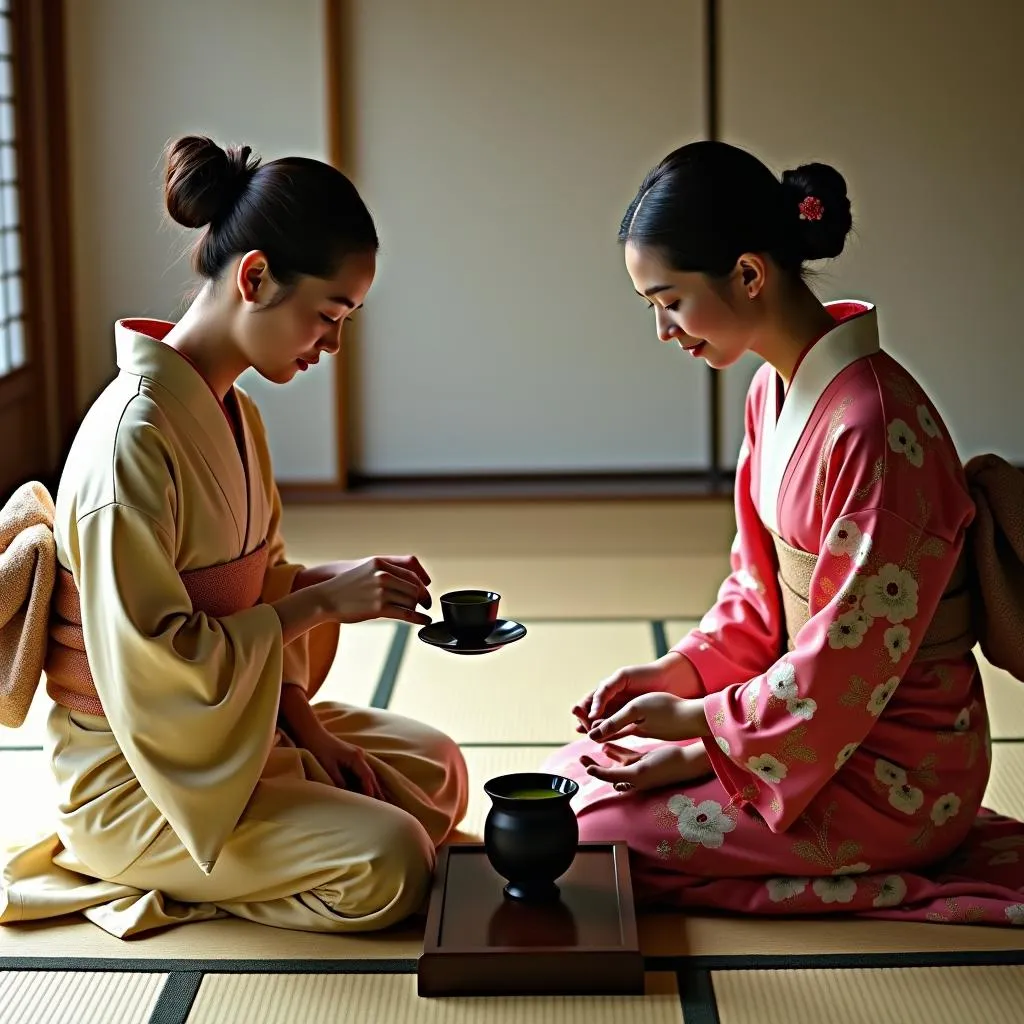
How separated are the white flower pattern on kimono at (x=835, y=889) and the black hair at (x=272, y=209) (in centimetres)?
122

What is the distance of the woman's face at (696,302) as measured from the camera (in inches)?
92.2

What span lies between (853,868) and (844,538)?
20.9 inches

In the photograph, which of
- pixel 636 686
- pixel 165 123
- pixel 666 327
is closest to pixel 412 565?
pixel 636 686

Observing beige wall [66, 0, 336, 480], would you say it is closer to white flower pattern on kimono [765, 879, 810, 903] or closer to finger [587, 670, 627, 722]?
finger [587, 670, 627, 722]

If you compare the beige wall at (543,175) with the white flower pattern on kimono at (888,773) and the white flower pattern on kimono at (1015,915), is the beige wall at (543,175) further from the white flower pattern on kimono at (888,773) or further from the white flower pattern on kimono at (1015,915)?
the white flower pattern on kimono at (1015,915)

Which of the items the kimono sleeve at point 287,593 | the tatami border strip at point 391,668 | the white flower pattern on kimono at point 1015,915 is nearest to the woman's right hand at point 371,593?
the kimono sleeve at point 287,593

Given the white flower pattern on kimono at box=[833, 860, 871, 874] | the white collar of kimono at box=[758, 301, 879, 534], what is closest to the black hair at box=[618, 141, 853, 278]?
the white collar of kimono at box=[758, 301, 879, 534]

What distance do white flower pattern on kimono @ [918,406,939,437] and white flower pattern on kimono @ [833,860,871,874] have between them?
0.68m

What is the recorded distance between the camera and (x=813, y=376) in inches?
94.3

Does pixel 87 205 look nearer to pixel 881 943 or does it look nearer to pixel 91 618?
pixel 91 618

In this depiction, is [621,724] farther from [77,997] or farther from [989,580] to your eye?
[77,997]

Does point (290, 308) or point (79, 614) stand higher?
point (290, 308)

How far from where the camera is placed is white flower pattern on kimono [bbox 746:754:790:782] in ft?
7.54

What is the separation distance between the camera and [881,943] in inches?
89.1
